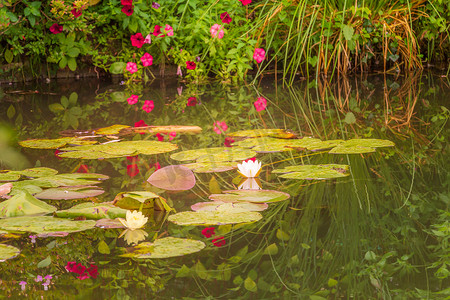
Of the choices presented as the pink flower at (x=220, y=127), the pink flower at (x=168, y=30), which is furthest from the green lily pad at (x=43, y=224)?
the pink flower at (x=168, y=30)

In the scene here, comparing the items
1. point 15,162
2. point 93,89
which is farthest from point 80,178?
point 93,89

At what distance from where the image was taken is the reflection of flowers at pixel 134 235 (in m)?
1.53

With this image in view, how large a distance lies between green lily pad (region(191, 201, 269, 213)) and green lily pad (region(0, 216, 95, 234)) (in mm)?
306

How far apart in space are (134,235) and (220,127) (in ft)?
4.94

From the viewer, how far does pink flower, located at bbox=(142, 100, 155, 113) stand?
359 cm

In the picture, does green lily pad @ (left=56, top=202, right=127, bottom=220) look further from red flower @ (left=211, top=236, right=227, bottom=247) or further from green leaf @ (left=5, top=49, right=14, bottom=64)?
green leaf @ (left=5, top=49, right=14, bottom=64)

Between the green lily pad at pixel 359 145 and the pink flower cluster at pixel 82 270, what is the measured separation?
4.10ft

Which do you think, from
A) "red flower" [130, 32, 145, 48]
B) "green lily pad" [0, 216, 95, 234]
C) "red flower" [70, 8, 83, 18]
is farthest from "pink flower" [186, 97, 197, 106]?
"green lily pad" [0, 216, 95, 234]

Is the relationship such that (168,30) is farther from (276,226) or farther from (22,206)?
(276,226)

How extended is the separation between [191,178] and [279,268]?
28.1 inches

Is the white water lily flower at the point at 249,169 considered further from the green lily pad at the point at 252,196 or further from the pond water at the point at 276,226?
the green lily pad at the point at 252,196

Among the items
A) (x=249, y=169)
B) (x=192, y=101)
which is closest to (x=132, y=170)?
(x=249, y=169)

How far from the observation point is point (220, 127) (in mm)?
3021

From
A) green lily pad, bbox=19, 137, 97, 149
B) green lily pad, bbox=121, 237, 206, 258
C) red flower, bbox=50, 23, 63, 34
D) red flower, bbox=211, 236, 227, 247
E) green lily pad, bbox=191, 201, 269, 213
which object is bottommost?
green lily pad, bbox=19, 137, 97, 149
